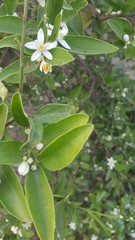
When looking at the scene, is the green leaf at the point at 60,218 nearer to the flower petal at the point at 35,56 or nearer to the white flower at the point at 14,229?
the white flower at the point at 14,229

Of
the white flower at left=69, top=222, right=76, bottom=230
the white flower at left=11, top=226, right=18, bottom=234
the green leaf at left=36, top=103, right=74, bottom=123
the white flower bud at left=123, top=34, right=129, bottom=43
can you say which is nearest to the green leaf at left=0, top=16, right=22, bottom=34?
the green leaf at left=36, top=103, right=74, bottom=123

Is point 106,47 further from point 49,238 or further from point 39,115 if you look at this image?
point 49,238

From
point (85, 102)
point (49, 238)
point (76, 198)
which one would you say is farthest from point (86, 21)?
point (76, 198)

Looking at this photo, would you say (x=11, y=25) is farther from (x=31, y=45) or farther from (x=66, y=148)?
(x=66, y=148)

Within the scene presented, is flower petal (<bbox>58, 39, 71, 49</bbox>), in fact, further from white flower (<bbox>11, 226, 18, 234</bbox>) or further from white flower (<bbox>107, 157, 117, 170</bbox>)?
white flower (<bbox>107, 157, 117, 170</bbox>)

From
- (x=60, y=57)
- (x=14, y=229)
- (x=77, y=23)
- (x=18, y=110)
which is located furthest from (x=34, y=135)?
(x=14, y=229)

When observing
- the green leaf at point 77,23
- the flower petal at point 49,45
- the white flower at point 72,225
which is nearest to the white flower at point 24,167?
the flower petal at point 49,45
